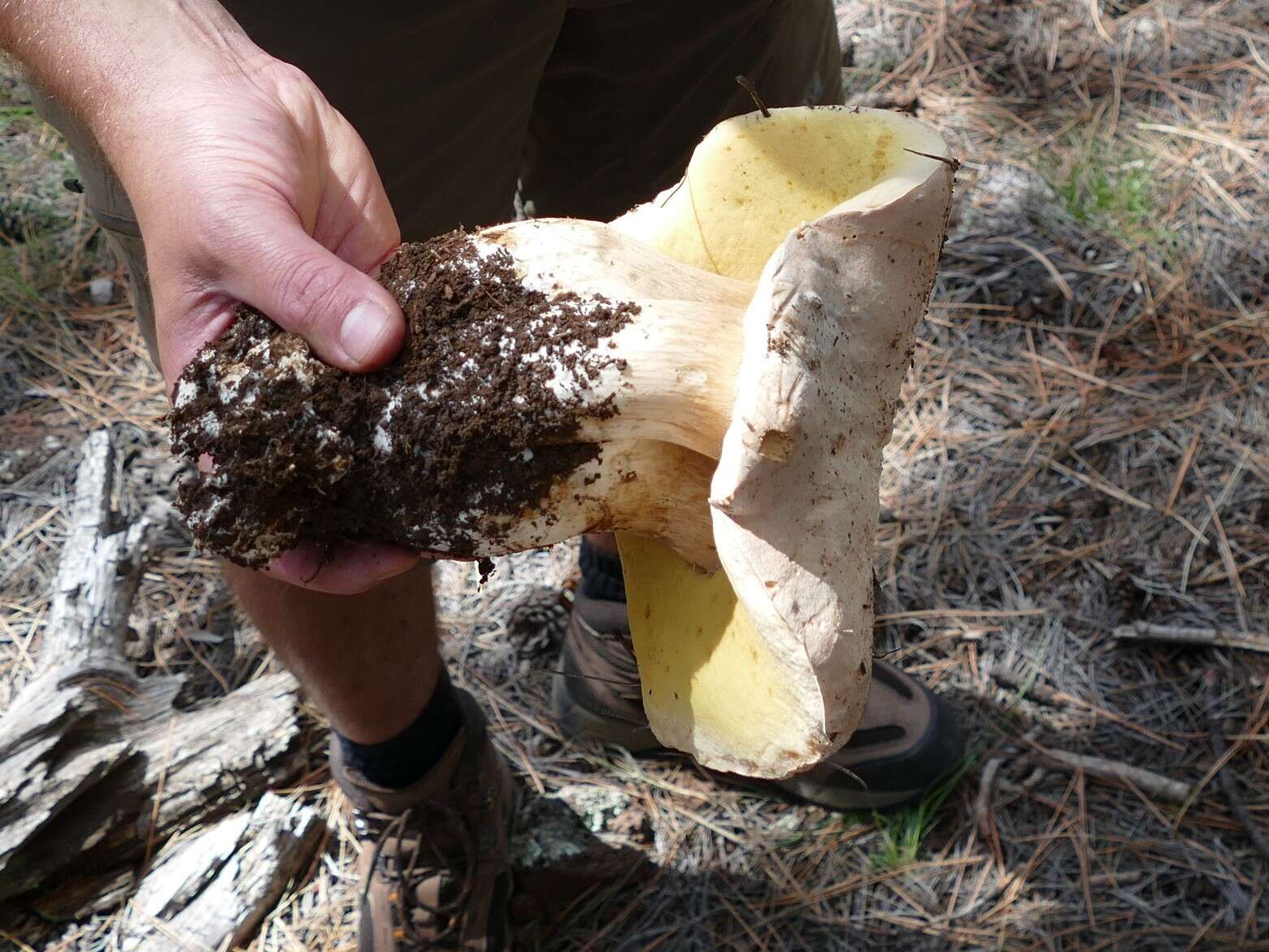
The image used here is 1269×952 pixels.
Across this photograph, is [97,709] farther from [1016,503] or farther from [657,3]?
[1016,503]

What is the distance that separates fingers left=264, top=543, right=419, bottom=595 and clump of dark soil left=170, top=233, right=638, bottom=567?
0.09 metres

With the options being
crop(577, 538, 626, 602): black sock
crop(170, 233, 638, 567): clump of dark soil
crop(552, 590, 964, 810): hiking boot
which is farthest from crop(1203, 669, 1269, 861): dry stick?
crop(170, 233, 638, 567): clump of dark soil

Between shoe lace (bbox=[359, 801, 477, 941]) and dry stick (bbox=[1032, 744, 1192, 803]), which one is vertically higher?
shoe lace (bbox=[359, 801, 477, 941])

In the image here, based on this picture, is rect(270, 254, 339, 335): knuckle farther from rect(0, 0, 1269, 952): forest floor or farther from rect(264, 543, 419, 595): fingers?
rect(0, 0, 1269, 952): forest floor

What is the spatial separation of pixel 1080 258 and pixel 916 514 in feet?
2.81

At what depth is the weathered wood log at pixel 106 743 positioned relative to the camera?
5.35 feet

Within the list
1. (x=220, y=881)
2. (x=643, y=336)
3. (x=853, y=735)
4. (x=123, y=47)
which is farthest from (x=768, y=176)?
(x=220, y=881)

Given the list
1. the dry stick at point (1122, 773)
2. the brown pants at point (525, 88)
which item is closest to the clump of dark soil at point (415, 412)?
the brown pants at point (525, 88)

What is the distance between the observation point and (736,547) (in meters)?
0.78

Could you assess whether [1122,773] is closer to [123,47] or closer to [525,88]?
[525,88]

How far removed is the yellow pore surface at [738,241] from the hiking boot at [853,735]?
0.70 metres

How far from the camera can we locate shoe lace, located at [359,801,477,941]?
5.58ft

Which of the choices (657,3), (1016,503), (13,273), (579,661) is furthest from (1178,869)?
(13,273)

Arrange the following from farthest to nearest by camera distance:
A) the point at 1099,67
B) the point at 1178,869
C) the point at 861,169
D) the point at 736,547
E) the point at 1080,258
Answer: the point at 1099,67 < the point at 1080,258 < the point at 1178,869 < the point at 861,169 < the point at 736,547
